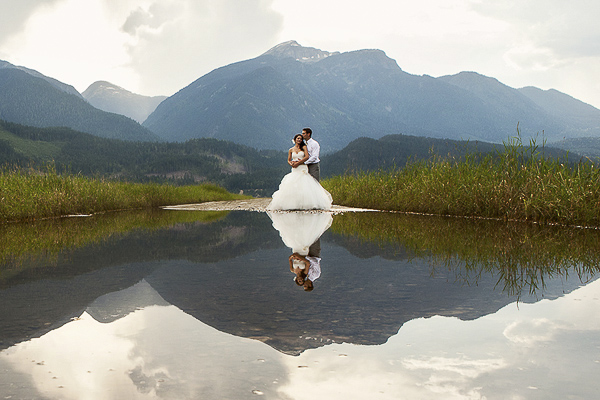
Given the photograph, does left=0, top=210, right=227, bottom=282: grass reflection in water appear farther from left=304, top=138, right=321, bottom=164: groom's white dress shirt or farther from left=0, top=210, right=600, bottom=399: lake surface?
left=304, top=138, right=321, bottom=164: groom's white dress shirt

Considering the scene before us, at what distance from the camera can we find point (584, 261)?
5602mm

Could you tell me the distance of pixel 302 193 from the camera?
16672 millimetres

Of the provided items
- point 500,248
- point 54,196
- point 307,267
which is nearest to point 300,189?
point 54,196

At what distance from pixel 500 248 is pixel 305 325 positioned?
435cm

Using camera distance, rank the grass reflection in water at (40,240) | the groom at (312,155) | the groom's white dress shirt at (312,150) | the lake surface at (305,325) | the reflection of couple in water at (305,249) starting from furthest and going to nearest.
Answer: the groom's white dress shirt at (312,150)
the groom at (312,155)
the grass reflection in water at (40,240)
the reflection of couple in water at (305,249)
the lake surface at (305,325)

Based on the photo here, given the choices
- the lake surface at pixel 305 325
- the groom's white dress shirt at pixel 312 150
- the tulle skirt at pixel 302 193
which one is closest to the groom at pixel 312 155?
the groom's white dress shirt at pixel 312 150

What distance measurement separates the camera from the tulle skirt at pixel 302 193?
16.7m

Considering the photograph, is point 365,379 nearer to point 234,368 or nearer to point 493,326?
point 234,368

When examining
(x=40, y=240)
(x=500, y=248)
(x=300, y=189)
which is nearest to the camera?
(x=500, y=248)

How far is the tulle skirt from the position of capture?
16.7 meters

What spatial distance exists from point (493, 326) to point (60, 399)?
256cm

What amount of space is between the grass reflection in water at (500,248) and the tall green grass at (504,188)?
52cm

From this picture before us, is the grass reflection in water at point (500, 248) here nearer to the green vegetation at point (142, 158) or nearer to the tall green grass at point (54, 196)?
the tall green grass at point (54, 196)

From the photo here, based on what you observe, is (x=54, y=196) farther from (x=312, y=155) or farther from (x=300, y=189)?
(x=312, y=155)
